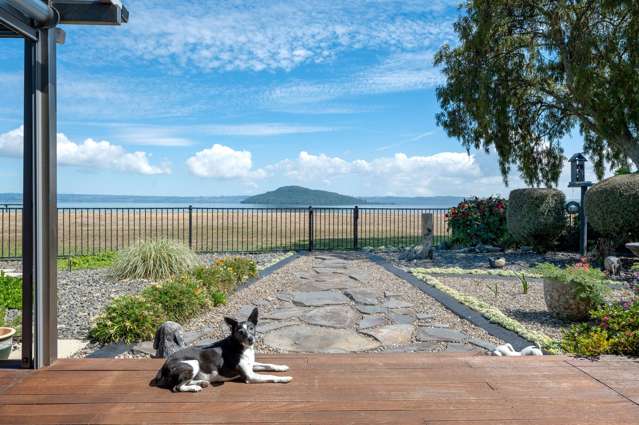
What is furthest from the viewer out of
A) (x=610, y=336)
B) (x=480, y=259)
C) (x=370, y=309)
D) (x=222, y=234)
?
(x=222, y=234)

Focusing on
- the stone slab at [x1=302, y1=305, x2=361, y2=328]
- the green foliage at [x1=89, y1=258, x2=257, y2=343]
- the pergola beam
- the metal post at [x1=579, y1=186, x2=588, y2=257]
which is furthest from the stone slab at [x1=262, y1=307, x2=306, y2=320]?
the metal post at [x1=579, y1=186, x2=588, y2=257]

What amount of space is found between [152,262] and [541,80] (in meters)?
12.6

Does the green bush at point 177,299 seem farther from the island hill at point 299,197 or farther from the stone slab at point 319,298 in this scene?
the island hill at point 299,197

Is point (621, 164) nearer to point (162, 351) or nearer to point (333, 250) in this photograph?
point (333, 250)

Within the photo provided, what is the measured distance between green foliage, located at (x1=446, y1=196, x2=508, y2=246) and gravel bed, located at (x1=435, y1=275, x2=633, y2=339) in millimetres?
5126

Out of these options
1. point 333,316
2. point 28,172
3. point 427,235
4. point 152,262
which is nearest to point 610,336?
point 333,316

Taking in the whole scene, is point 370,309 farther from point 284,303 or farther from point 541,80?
point 541,80

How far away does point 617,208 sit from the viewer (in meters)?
9.62

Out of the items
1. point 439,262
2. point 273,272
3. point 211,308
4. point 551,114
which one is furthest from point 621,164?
point 211,308

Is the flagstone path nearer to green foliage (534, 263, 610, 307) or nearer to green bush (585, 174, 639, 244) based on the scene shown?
green foliage (534, 263, 610, 307)

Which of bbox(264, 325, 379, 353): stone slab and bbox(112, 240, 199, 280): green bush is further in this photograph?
bbox(112, 240, 199, 280): green bush

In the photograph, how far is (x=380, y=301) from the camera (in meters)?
6.14

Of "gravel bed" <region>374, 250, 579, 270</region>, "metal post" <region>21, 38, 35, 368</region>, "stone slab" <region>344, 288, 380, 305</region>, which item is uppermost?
"metal post" <region>21, 38, 35, 368</region>

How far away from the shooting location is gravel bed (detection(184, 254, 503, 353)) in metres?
4.85
